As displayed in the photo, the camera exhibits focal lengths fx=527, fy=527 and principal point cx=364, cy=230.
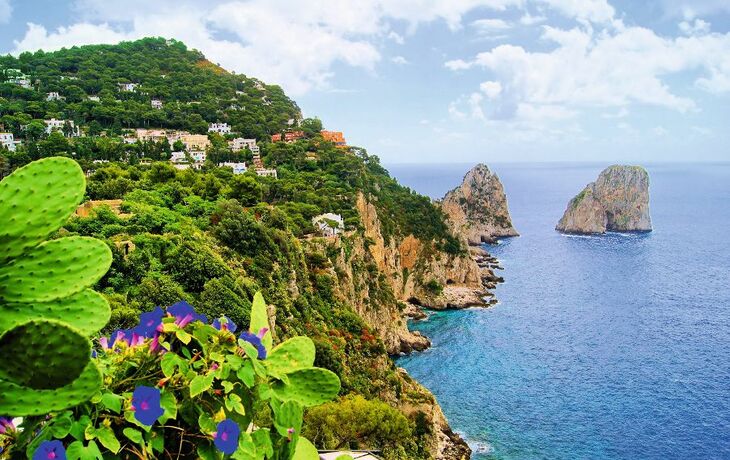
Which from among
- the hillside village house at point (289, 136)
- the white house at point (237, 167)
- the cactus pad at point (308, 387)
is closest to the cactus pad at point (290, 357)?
the cactus pad at point (308, 387)

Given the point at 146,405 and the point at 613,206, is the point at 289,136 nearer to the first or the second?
the point at 613,206

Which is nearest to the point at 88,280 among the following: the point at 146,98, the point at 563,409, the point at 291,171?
the point at 563,409

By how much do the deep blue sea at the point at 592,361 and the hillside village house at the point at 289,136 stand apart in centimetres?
2323

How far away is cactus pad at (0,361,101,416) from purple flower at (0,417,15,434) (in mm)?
118

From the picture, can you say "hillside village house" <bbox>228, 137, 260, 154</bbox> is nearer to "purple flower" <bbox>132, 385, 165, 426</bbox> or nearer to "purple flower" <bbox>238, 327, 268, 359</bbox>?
"purple flower" <bbox>238, 327, 268, 359</bbox>

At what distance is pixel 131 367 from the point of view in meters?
1.76

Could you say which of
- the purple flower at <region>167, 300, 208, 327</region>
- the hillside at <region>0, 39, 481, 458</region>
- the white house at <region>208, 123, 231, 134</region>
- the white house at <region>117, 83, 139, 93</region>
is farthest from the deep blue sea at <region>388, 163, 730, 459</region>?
the white house at <region>117, 83, 139, 93</region>

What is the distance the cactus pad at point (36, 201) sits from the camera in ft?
5.17

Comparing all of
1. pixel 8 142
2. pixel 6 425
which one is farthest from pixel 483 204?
pixel 6 425

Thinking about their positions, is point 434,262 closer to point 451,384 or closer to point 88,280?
point 451,384

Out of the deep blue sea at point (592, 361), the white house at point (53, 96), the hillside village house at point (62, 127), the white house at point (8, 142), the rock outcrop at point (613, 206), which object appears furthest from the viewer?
the rock outcrop at point (613, 206)

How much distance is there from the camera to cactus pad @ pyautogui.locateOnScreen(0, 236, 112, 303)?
1.58 metres

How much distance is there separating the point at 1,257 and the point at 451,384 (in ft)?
107

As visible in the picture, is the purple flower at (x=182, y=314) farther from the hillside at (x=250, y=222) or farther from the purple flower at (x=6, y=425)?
the hillside at (x=250, y=222)
